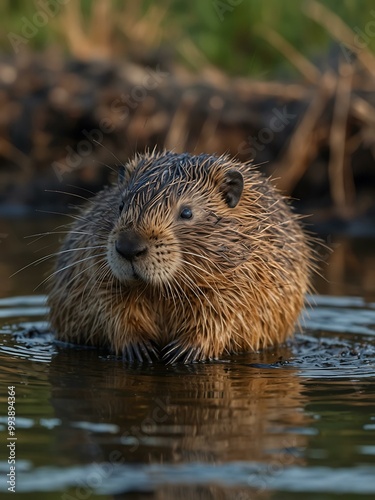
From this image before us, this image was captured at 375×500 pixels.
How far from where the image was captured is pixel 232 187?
270 inches

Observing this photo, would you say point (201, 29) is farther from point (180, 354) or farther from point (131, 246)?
point (131, 246)

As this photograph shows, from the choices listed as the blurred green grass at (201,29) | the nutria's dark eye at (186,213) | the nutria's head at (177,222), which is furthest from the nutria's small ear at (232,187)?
the blurred green grass at (201,29)

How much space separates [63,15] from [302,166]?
13.7ft

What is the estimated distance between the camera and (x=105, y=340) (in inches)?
281

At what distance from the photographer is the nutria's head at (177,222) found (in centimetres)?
617

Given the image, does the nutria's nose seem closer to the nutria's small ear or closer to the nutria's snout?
the nutria's snout

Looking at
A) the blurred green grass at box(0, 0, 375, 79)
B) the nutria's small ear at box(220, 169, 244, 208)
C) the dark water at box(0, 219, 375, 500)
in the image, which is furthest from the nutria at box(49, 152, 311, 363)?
the blurred green grass at box(0, 0, 375, 79)

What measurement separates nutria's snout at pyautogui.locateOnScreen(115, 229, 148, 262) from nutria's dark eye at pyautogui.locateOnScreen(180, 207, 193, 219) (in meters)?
0.53

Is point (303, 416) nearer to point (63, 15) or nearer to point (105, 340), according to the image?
point (105, 340)

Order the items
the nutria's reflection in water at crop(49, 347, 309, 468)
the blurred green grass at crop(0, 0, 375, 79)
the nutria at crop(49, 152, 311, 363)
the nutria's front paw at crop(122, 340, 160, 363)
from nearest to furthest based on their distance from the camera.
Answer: the nutria's reflection in water at crop(49, 347, 309, 468)
the nutria at crop(49, 152, 311, 363)
the nutria's front paw at crop(122, 340, 160, 363)
the blurred green grass at crop(0, 0, 375, 79)

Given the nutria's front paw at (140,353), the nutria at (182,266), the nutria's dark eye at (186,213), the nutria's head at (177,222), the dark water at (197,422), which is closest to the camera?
the dark water at (197,422)

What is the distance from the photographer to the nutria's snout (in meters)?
6.04

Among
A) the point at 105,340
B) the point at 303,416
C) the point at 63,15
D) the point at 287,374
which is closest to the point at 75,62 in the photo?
the point at 63,15

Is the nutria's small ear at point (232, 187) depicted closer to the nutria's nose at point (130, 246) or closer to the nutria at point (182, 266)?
the nutria at point (182, 266)
